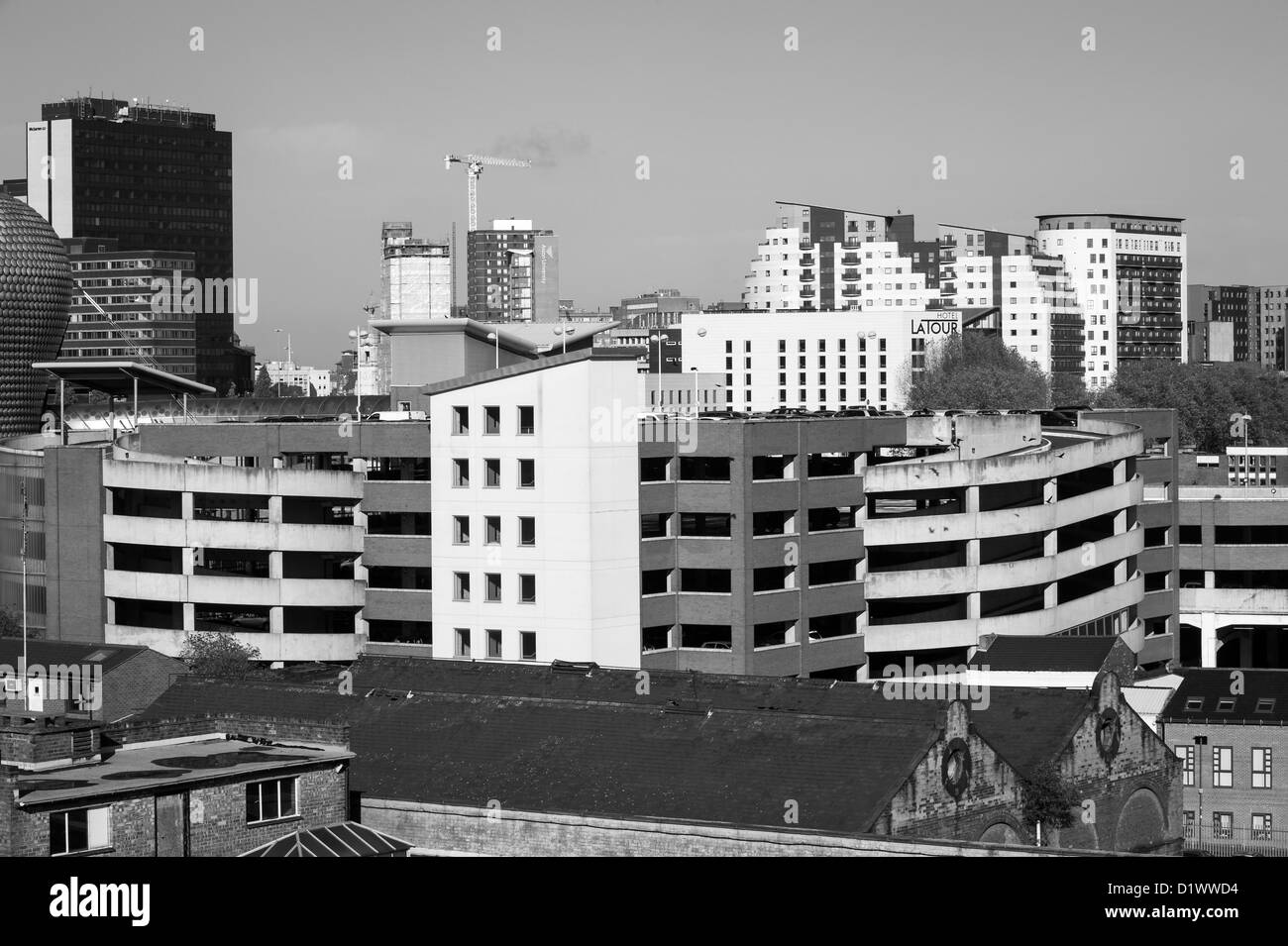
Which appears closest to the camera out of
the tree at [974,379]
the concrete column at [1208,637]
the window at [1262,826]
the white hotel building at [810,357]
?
the window at [1262,826]

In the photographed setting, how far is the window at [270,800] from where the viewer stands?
28219mm

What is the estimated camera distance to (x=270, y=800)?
28656 mm

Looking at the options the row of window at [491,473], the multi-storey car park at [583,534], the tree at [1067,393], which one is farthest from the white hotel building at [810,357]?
the row of window at [491,473]

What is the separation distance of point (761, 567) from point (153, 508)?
23517 mm

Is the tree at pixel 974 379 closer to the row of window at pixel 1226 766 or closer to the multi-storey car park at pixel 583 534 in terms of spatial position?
the multi-storey car park at pixel 583 534

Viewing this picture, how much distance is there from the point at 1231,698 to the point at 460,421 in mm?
25697

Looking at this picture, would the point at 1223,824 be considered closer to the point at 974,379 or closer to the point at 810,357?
the point at 974,379

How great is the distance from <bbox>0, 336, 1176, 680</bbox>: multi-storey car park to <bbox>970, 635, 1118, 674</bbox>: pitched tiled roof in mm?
10090

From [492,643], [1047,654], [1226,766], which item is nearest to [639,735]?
[1047,654]

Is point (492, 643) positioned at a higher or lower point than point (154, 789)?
lower

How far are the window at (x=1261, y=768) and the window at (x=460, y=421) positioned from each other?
26532 millimetres

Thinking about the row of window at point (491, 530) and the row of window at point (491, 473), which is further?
the row of window at point (491, 530)
